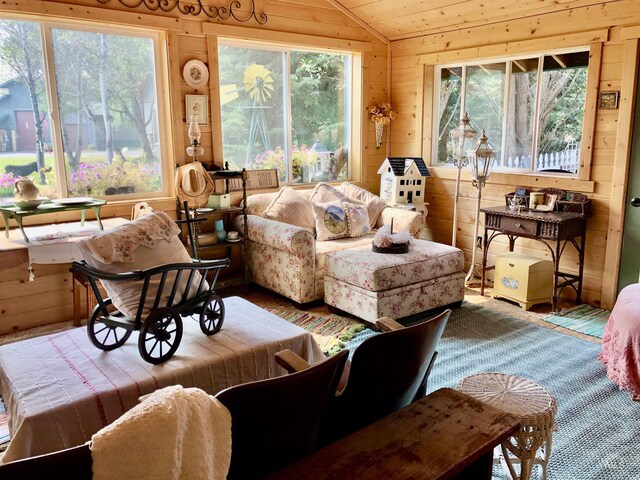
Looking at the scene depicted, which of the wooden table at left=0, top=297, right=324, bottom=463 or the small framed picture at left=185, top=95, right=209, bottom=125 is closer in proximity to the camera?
the wooden table at left=0, top=297, right=324, bottom=463

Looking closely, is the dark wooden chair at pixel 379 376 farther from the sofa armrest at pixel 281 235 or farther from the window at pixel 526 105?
the window at pixel 526 105

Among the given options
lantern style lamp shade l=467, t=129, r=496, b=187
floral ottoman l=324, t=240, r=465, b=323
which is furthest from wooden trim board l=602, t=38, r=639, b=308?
floral ottoman l=324, t=240, r=465, b=323

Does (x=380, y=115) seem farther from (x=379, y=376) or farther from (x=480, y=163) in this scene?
(x=379, y=376)

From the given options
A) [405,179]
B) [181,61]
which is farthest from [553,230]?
[181,61]

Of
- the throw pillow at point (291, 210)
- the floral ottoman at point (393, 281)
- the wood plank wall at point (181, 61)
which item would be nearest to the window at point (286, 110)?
the wood plank wall at point (181, 61)

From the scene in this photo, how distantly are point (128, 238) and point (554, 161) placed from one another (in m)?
3.62

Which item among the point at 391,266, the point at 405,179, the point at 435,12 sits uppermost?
the point at 435,12

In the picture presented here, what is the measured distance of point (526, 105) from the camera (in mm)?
4602

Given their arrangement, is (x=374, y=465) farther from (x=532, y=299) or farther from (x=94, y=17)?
(x=94, y=17)

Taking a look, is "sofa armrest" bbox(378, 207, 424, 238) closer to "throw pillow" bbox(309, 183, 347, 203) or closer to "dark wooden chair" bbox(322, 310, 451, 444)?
"throw pillow" bbox(309, 183, 347, 203)

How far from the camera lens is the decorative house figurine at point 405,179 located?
16.8 ft

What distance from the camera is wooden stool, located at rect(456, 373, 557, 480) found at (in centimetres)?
186

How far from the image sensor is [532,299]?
13.8 ft

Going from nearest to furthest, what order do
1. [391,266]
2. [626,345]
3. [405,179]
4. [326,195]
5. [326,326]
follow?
[626,345], [391,266], [326,326], [326,195], [405,179]
